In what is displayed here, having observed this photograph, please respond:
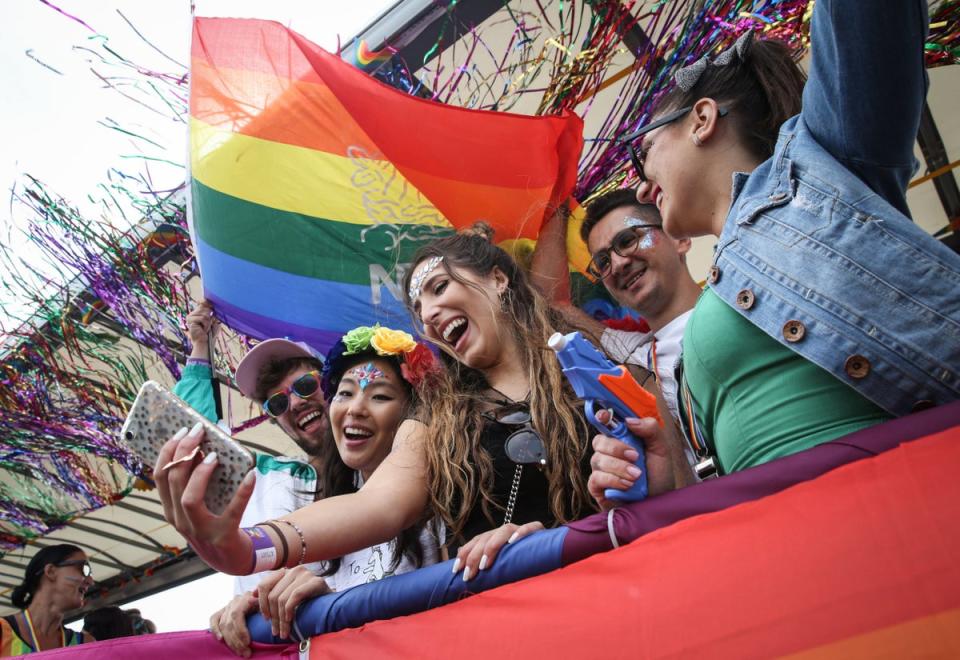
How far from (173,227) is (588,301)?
178cm

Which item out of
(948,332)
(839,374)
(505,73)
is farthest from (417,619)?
(505,73)

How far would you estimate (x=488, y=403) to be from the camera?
1.94 meters

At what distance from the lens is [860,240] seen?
118 cm

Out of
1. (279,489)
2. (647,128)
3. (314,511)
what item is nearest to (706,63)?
(647,128)

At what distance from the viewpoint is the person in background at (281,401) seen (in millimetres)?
2748

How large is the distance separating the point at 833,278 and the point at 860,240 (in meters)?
0.06

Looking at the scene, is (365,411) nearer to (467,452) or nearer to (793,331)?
(467,452)

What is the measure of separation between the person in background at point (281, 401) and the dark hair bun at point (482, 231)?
2.66 ft

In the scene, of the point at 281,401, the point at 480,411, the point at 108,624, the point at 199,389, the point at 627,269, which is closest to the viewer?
the point at 480,411

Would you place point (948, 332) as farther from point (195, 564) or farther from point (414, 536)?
point (195, 564)

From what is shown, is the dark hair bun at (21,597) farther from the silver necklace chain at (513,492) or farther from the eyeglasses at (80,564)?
the silver necklace chain at (513,492)

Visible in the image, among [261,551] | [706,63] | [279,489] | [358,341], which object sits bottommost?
[261,551]

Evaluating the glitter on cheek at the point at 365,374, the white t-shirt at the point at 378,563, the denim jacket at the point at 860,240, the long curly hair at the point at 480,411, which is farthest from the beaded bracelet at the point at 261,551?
the glitter on cheek at the point at 365,374

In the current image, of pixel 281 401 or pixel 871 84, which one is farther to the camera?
pixel 281 401
